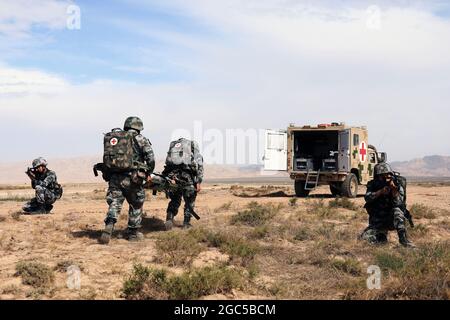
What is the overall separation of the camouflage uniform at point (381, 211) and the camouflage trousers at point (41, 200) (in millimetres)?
7261

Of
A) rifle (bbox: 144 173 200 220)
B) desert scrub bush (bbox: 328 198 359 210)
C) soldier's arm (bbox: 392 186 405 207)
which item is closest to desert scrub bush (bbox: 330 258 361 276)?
soldier's arm (bbox: 392 186 405 207)

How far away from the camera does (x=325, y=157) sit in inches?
773

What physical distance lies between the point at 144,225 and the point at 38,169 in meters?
3.09

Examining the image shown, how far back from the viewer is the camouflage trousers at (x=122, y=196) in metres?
8.31

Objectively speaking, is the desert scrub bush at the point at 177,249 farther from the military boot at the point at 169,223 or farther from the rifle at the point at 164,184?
the military boot at the point at 169,223

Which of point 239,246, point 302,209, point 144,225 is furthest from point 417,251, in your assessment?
point 302,209

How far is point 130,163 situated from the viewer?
8.20 meters

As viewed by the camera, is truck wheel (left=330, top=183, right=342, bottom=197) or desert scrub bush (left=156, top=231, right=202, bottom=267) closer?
desert scrub bush (left=156, top=231, right=202, bottom=267)

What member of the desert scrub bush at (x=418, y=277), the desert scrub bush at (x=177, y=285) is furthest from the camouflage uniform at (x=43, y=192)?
the desert scrub bush at (x=418, y=277)

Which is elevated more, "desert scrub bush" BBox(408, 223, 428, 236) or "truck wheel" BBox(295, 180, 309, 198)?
"truck wheel" BBox(295, 180, 309, 198)

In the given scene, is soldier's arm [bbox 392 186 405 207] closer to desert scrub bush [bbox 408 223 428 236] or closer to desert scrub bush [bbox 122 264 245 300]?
desert scrub bush [bbox 408 223 428 236]

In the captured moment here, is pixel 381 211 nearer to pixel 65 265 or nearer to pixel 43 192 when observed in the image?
pixel 65 265

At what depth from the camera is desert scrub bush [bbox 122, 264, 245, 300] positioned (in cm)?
514

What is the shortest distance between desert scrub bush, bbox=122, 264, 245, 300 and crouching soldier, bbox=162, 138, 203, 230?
420cm
